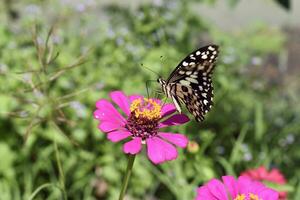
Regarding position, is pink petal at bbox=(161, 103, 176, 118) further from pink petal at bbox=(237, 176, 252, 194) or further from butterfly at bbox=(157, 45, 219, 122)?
pink petal at bbox=(237, 176, 252, 194)

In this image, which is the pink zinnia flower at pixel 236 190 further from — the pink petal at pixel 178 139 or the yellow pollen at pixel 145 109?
the yellow pollen at pixel 145 109

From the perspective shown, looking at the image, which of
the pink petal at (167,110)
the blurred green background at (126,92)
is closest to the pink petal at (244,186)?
the pink petal at (167,110)

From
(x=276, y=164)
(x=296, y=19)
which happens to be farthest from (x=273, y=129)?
(x=296, y=19)

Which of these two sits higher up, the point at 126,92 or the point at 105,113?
the point at 105,113

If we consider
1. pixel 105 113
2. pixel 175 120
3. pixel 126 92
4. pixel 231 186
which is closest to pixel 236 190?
pixel 231 186

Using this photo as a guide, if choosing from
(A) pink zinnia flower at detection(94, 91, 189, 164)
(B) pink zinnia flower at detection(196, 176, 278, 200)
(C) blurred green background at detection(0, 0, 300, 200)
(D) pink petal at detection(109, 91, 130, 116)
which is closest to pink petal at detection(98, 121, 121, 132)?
(A) pink zinnia flower at detection(94, 91, 189, 164)

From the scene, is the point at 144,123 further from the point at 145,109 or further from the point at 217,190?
the point at 217,190
